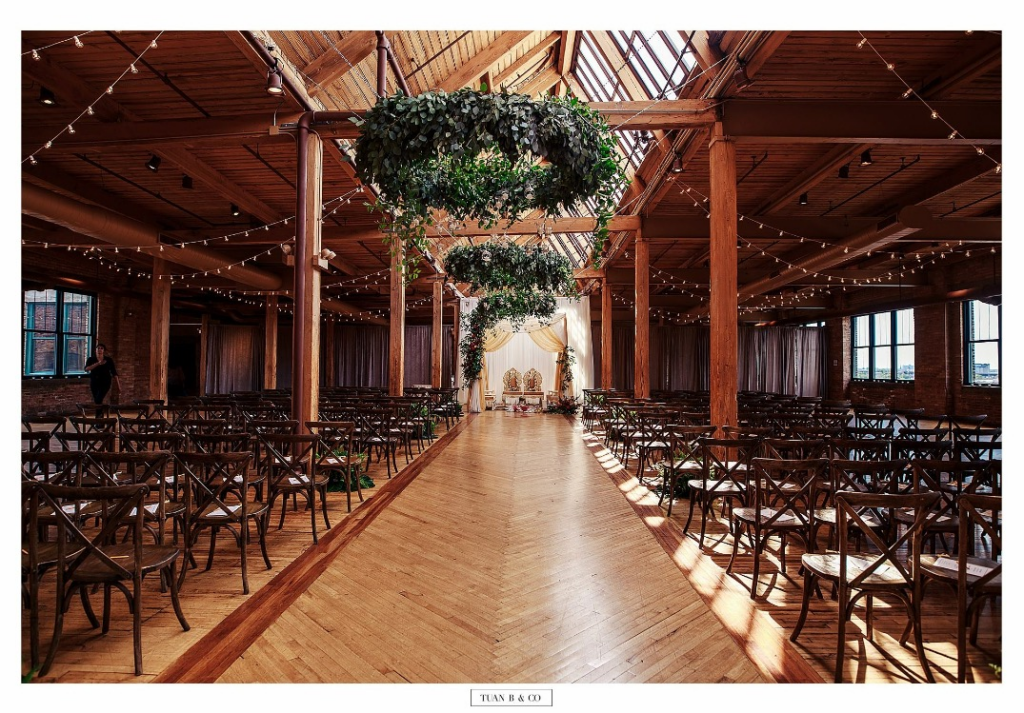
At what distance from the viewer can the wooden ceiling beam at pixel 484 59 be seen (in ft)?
24.2

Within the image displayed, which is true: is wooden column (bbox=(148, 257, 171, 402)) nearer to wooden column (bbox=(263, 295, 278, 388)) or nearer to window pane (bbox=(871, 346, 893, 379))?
wooden column (bbox=(263, 295, 278, 388))

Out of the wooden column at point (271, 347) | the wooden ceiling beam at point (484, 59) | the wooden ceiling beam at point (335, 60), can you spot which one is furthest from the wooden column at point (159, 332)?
the wooden ceiling beam at point (484, 59)

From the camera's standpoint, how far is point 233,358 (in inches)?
773

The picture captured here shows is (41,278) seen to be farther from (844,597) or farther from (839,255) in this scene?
(839,255)

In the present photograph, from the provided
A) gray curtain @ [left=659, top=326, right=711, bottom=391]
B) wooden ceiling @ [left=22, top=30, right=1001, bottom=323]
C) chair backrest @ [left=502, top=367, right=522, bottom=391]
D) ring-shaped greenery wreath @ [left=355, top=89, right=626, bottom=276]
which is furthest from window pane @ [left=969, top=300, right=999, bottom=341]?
ring-shaped greenery wreath @ [left=355, top=89, right=626, bottom=276]

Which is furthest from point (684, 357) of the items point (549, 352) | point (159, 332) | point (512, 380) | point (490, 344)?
point (159, 332)

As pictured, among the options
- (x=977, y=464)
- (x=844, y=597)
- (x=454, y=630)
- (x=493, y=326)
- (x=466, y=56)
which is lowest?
(x=454, y=630)

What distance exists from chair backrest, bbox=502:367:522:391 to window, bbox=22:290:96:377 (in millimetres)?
10564

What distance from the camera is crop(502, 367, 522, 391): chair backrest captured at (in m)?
16.8

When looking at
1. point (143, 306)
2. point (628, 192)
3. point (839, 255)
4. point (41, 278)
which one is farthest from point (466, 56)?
point (143, 306)

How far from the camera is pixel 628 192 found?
1078cm

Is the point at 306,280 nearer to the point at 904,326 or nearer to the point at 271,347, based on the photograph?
the point at 271,347

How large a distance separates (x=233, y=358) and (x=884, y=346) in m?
21.3

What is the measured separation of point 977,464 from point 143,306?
17.3m
